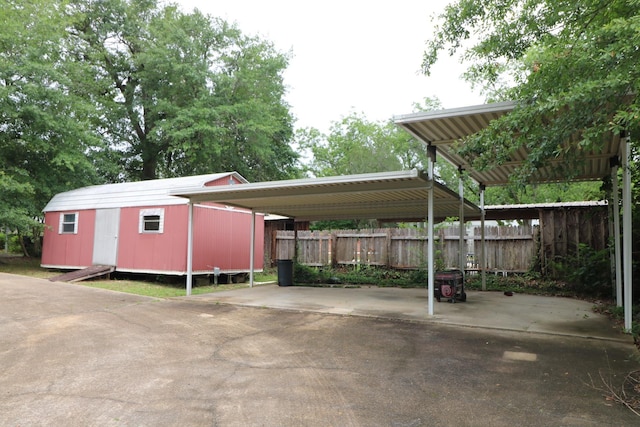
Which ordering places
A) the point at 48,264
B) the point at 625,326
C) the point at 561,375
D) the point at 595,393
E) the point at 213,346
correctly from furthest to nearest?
1. the point at 48,264
2. the point at 625,326
3. the point at 213,346
4. the point at 561,375
5. the point at 595,393

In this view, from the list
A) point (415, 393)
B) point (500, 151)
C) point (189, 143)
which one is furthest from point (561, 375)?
point (189, 143)

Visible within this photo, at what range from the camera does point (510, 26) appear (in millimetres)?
7152

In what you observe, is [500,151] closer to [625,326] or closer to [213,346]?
[625,326]

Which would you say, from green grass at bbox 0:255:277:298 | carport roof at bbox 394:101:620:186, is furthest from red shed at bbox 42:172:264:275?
carport roof at bbox 394:101:620:186

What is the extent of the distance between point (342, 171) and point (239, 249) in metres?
12.6

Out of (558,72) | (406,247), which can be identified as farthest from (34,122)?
(558,72)

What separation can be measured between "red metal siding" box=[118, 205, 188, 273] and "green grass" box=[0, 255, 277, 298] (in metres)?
0.56

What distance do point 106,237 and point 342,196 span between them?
8.84 m

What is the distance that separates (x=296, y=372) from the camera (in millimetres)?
4590

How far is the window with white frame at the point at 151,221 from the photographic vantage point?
42.6 feet

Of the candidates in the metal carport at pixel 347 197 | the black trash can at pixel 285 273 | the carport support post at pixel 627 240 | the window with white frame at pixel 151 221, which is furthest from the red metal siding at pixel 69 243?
the carport support post at pixel 627 240

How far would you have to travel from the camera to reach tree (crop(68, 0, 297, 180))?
21.3 meters

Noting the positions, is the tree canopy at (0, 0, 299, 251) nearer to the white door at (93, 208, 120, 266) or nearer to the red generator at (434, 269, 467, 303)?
the white door at (93, 208, 120, 266)

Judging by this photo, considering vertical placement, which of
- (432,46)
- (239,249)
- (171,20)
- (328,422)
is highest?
(171,20)
